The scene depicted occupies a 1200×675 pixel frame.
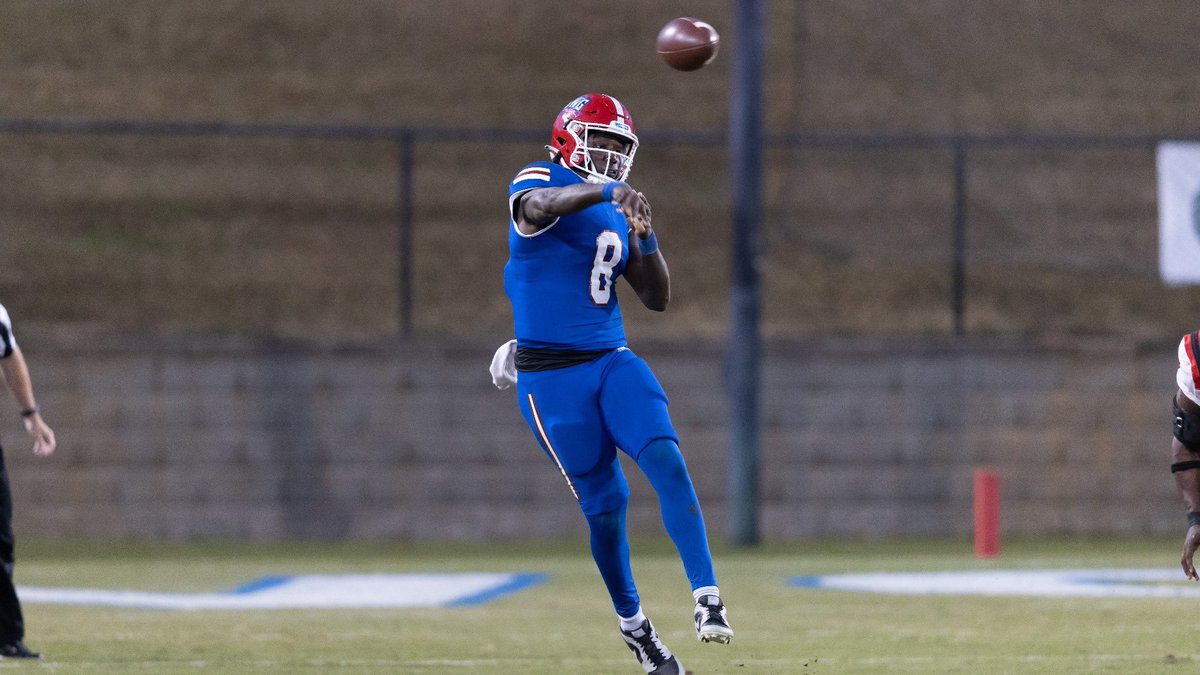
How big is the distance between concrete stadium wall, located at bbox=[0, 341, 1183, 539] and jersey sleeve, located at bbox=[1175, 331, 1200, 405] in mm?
9022

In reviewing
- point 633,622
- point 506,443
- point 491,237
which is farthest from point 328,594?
point 491,237

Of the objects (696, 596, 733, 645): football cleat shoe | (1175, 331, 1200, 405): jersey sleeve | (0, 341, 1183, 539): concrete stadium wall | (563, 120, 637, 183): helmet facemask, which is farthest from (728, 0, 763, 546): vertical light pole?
(1175, 331, 1200, 405): jersey sleeve

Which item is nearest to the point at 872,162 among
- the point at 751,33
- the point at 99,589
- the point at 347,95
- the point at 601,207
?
the point at 347,95

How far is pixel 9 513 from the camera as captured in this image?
8.12 m

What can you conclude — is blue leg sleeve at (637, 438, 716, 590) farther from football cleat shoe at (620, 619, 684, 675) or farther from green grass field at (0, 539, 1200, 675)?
green grass field at (0, 539, 1200, 675)

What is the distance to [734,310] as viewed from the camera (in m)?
14.7

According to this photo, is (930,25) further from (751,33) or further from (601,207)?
(601,207)

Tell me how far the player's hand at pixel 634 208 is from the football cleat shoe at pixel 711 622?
1301mm

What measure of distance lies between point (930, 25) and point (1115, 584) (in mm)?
12737

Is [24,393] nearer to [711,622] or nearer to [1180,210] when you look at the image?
[711,622]

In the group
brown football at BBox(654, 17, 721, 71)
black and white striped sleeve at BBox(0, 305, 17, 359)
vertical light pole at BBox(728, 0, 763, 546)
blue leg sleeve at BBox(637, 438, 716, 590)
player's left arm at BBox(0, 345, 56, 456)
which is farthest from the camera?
vertical light pole at BBox(728, 0, 763, 546)

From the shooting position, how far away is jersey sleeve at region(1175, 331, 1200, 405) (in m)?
6.32

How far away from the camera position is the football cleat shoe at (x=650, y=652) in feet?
22.8

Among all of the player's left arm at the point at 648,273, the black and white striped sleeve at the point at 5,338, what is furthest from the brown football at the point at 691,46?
the black and white striped sleeve at the point at 5,338
